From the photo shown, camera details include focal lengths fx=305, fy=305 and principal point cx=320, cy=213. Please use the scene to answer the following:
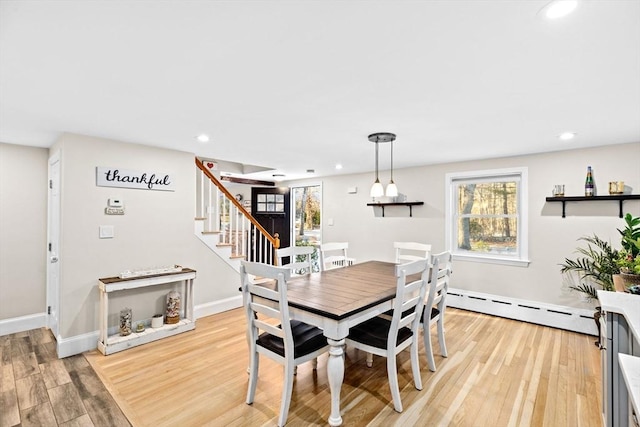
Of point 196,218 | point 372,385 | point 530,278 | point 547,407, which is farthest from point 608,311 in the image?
point 196,218

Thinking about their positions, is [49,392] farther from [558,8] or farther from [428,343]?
[558,8]

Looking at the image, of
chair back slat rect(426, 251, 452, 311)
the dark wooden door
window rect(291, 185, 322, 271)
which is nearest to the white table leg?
chair back slat rect(426, 251, 452, 311)

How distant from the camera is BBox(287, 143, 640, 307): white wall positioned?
3486 mm

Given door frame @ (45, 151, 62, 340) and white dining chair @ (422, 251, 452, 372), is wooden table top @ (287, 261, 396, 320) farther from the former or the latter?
door frame @ (45, 151, 62, 340)

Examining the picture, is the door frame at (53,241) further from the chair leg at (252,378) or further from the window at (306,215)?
the window at (306,215)

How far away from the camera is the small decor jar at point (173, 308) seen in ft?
11.7

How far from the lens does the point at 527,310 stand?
3934 mm

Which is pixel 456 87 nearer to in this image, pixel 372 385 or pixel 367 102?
pixel 367 102

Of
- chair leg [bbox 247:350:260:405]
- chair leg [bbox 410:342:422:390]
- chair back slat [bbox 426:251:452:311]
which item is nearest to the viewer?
chair leg [bbox 247:350:260:405]

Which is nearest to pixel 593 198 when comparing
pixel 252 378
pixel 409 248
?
pixel 409 248

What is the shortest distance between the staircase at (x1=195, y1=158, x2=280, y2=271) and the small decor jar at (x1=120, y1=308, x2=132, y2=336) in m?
1.19

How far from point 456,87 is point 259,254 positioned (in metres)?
4.21

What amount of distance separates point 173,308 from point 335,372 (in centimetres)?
243

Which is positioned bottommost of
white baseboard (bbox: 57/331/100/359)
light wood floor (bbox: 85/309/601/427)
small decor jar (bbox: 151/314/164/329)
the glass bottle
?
light wood floor (bbox: 85/309/601/427)
